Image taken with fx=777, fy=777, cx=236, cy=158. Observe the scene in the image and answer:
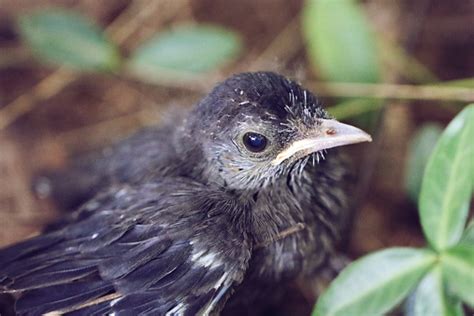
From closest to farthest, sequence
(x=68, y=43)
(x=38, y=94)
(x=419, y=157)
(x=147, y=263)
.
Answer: (x=147, y=263)
(x=419, y=157)
(x=68, y=43)
(x=38, y=94)

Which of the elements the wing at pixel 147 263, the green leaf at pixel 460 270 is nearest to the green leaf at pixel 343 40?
the wing at pixel 147 263

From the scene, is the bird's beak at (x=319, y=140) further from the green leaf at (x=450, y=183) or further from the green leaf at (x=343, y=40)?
the green leaf at (x=343, y=40)

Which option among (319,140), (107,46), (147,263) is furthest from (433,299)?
(107,46)

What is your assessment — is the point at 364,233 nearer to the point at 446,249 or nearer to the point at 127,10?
the point at 446,249

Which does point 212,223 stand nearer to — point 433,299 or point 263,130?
point 263,130

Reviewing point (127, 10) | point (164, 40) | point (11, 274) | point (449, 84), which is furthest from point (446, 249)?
point (127, 10)

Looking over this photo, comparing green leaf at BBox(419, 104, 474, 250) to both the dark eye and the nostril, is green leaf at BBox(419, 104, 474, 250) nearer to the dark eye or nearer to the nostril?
the nostril
